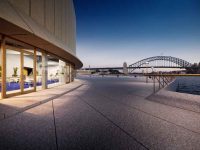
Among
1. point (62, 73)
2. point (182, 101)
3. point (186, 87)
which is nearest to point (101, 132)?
point (182, 101)

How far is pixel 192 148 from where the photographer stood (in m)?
3.36

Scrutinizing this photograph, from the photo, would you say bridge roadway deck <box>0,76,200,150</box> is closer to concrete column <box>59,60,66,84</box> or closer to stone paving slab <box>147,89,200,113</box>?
stone paving slab <box>147,89,200,113</box>

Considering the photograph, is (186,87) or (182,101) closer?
(182,101)

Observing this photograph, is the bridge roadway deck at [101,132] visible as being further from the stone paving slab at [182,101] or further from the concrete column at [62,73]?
the concrete column at [62,73]

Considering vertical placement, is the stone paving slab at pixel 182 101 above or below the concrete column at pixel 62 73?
below

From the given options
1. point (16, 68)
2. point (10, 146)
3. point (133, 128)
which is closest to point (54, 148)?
point (10, 146)

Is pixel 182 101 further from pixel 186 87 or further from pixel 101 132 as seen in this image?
pixel 186 87

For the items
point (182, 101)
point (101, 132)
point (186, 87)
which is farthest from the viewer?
point (186, 87)

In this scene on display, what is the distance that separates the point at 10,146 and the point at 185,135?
13.5ft

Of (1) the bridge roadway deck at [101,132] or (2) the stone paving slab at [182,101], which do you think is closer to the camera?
(1) the bridge roadway deck at [101,132]

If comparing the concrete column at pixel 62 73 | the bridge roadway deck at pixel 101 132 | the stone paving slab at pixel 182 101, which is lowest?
the stone paving slab at pixel 182 101

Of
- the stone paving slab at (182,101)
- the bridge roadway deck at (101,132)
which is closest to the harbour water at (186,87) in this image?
the stone paving slab at (182,101)

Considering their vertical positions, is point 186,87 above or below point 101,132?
below

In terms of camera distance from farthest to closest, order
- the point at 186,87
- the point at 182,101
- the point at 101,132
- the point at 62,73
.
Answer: the point at 186,87, the point at 62,73, the point at 182,101, the point at 101,132
